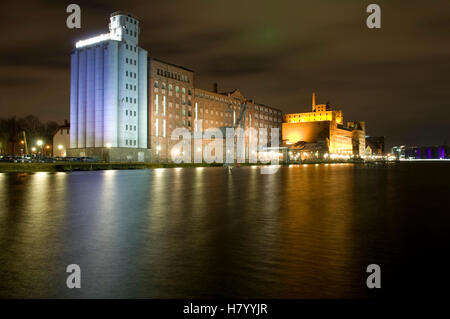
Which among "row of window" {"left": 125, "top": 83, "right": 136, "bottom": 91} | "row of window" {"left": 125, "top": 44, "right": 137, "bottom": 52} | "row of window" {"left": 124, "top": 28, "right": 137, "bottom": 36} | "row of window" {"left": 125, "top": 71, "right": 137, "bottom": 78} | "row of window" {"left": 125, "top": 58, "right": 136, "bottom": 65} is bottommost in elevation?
"row of window" {"left": 125, "top": 83, "right": 136, "bottom": 91}

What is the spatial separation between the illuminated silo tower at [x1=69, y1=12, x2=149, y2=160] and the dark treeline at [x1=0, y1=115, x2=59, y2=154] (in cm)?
2746

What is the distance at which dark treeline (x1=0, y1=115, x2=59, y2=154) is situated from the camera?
110338mm

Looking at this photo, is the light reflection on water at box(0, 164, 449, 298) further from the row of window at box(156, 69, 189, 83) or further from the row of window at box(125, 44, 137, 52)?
the row of window at box(156, 69, 189, 83)

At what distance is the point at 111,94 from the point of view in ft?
287

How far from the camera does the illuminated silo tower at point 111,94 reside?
8769cm

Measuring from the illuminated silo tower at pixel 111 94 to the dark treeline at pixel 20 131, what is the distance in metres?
27.5

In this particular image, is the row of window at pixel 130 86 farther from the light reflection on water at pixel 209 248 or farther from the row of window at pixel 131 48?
the light reflection on water at pixel 209 248

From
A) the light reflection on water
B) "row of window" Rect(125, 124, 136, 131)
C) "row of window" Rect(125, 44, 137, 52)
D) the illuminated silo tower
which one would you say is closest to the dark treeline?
the illuminated silo tower

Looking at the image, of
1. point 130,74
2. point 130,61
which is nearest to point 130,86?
point 130,74

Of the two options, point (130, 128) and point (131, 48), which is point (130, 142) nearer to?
point (130, 128)

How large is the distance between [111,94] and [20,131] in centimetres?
4763

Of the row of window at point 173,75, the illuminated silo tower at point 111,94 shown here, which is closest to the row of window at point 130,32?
the illuminated silo tower at point 111,94

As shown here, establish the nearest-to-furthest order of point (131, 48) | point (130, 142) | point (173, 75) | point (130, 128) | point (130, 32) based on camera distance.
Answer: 1. point (130, 142)
2. point (130, 128)
3. point (131, 48)
4. point (130, 32)
5. point (173, 75)
